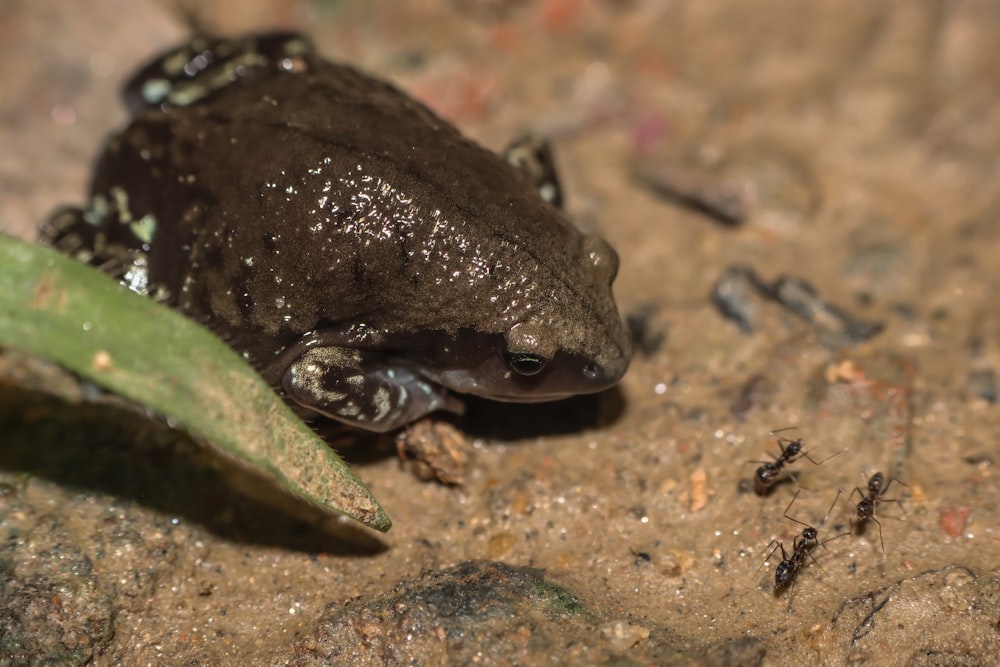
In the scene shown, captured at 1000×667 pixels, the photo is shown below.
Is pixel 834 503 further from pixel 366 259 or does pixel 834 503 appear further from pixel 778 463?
pixel 366 259

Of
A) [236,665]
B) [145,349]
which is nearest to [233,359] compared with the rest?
[145,349]

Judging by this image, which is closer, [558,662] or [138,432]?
[558,662]

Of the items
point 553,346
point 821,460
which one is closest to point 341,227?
point 553,346

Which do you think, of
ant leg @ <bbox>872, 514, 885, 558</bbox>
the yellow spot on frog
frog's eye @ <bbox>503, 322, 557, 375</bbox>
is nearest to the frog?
frog's eye @ <bbox>503, 322, 557, 375</bbox>

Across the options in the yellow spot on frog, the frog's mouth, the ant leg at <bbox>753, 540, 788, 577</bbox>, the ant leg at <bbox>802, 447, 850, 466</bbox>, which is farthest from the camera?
the ant leg at <bbox>802, 447, 850, 466</bbox>

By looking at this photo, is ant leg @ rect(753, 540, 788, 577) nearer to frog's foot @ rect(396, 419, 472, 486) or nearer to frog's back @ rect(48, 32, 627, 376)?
frog's back @ rect(48, 32, 627, 376)

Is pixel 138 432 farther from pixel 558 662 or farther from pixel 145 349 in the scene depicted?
pixel 558 662
